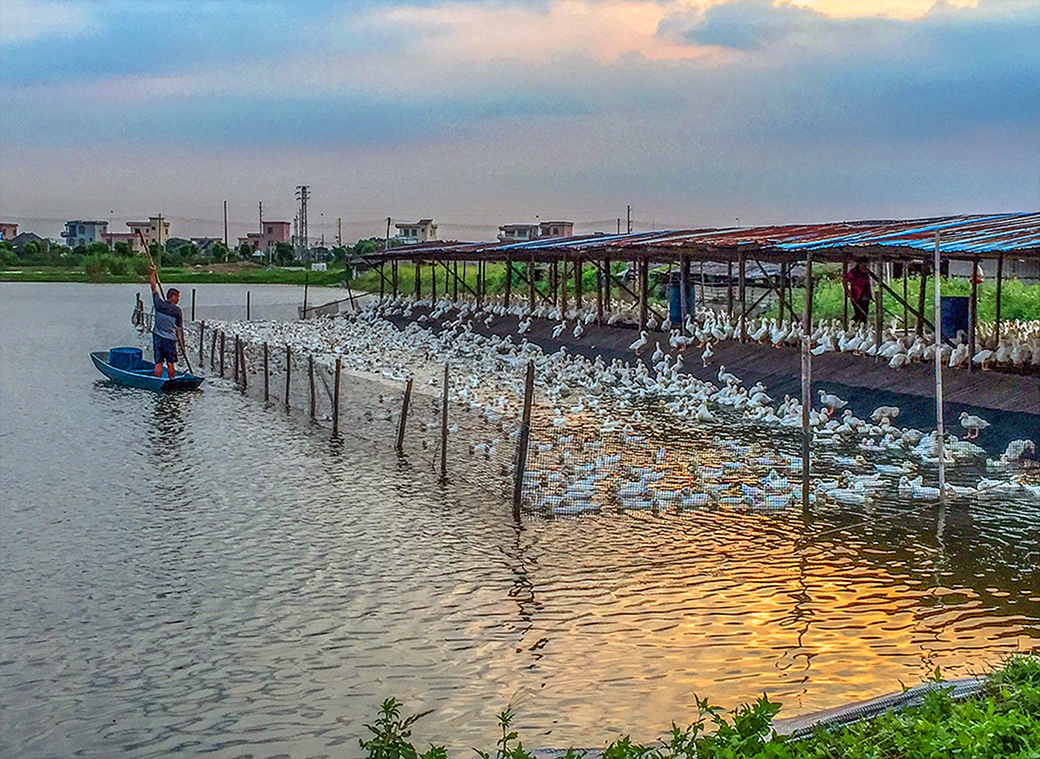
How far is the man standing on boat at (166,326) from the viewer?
24.2m

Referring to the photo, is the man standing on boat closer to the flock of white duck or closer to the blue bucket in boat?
the blue bucket in boat

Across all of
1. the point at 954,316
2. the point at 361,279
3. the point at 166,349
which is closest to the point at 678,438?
the point at 954,316

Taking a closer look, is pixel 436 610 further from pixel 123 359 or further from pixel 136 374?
pixel 123 359

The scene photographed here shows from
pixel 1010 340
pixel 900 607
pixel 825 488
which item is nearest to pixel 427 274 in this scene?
pixel 1010 340

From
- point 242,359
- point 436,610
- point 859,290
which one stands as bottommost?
point 436,610

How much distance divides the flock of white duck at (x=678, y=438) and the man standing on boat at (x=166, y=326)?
5.61 m

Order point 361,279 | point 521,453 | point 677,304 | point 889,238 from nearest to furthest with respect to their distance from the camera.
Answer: point 521,453
point 889,238
point 677,304
point 361,279

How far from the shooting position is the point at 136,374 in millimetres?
25688

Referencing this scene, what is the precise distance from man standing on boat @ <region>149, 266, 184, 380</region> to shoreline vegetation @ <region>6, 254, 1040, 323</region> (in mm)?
18596

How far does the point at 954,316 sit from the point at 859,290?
4977 millimetres

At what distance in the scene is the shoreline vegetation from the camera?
1348 inches

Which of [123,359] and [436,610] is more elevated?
[123,359]

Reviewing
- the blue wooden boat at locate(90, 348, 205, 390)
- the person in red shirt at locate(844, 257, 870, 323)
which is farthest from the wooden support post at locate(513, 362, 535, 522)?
the person in red shirt at locate(844, 257, 870, 323)

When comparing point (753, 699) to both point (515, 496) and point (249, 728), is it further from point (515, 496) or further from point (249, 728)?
point (515, 496)
